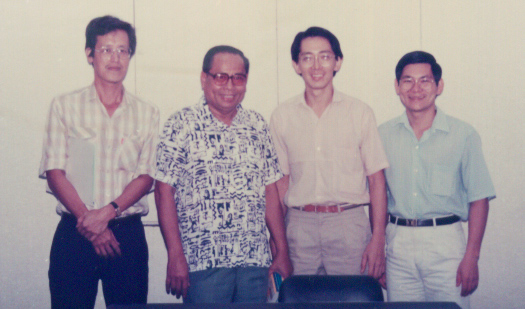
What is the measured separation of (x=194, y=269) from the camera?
2420 mm

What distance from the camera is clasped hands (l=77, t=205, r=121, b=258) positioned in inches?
97.7

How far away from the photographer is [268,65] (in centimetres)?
324

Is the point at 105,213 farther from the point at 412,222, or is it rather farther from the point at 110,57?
the point at 412,222

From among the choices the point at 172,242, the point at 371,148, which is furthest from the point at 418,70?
the point at 172,242

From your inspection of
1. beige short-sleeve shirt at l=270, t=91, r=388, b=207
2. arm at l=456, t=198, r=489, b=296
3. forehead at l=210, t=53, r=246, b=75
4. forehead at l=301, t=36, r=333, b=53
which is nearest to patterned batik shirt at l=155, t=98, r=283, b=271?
forehead at l=210, t=53, r=246, b=75

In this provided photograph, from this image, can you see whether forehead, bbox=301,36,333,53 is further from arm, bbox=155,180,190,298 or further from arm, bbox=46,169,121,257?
arm, bbox=46,169,121,257

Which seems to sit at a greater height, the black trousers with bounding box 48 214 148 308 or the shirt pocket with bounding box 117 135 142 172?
the shirt pocket with bounding box 117 135 142 172

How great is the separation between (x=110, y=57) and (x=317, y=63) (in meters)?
1.16

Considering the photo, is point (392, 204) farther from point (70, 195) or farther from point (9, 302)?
point (9, 302)

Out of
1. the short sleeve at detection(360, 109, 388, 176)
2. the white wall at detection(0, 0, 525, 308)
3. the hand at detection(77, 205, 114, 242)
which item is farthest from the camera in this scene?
the white wall at detection(0, 0, 525, 308)

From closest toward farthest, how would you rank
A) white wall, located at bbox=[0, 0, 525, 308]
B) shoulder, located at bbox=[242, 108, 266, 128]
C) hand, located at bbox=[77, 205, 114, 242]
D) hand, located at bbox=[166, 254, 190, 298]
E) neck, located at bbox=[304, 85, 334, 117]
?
hand, located at bbox=[166, 254, 190, 298] < hand, located at bbox=[77, 205, 114, 242] < shoulder, located at bbox=[242, 108, 266, 128] < neck, located at bbox=[304, 85, 334, 117] < white wall, located at bbox=[0, 0, 525, 308]

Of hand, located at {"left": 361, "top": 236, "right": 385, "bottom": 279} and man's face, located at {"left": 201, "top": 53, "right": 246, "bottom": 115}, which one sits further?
hand, located at {"left": 361, "top": 236, "right": 385, "bottom": 279}

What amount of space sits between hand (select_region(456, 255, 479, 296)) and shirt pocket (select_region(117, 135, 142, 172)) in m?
1.83

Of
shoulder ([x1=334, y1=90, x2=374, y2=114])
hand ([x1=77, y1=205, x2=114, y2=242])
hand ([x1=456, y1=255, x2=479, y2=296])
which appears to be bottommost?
hand ([x1=456, y1=255, x2=479, y2=296])
